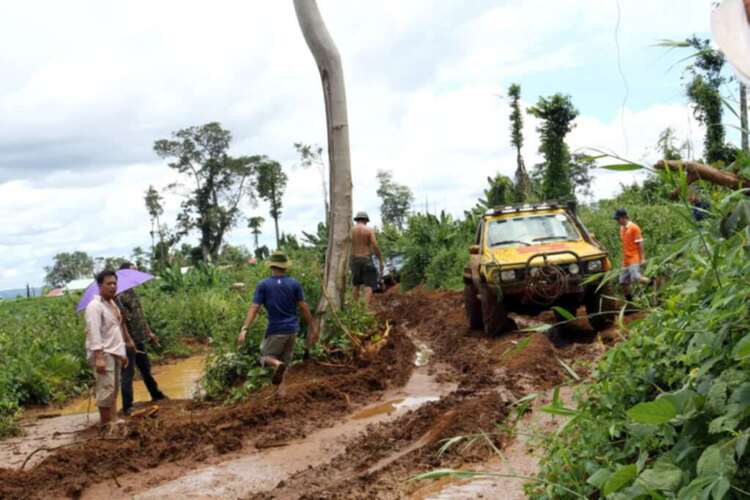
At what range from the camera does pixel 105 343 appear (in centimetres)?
833

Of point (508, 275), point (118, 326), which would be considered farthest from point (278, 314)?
point (508, 275)

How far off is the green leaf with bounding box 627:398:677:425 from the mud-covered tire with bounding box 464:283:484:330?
9.27 m

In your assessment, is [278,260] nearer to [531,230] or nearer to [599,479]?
[531,230]

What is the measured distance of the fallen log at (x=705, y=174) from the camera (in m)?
2.78

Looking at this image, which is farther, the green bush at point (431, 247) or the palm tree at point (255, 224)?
the palm tree at point (255, 224)

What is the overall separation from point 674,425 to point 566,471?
0.76 metres

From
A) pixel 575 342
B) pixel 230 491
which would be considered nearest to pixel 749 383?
pixel 230 491

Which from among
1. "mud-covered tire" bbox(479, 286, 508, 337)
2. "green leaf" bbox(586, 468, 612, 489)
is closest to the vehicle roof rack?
"mud-covered tire" bbox(479, 286, 508, 337)

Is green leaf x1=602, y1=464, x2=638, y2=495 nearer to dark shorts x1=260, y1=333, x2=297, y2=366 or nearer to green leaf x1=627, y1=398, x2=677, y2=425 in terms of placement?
green leaf x1=627, y1=398, x2=677, y2=425

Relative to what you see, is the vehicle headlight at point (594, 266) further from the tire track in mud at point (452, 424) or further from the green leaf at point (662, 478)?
the green leaf at point (662, 478)

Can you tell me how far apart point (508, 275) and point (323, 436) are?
3.67m

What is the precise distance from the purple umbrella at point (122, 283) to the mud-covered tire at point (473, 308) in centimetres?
483

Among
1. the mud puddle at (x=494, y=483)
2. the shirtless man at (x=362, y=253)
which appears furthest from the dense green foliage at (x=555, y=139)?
the mud puddle at (x=494, y=483)

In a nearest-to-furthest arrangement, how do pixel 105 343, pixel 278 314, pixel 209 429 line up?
pixel 209 429 < pixel 105 343 < pixel 278 314
